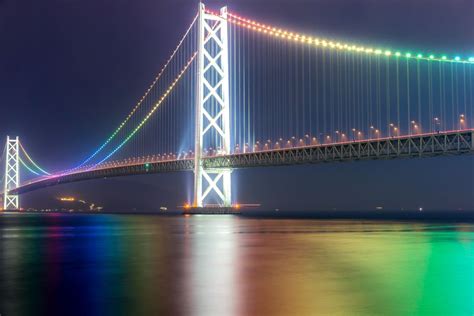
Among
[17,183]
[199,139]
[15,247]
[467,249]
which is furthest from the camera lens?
[17,183]

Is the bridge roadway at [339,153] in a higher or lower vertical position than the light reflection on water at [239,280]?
higher

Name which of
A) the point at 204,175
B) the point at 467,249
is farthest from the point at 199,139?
the point at 467,249

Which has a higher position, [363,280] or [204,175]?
[204,175]

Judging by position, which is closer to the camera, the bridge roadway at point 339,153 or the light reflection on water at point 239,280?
the light reflection on water at point 239,280

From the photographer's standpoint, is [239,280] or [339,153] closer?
[239,280]

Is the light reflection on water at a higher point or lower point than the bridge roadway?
lower

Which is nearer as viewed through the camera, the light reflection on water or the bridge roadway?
the light reflection on water

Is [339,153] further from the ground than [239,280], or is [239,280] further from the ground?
[339,153]

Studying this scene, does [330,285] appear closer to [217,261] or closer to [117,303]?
[117,303]
